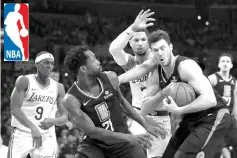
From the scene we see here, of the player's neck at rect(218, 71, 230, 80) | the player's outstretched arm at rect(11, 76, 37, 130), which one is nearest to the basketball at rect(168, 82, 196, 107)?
the player's outstretched arm at rect(11, 76, 37, 130)

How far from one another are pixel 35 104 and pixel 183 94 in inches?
108

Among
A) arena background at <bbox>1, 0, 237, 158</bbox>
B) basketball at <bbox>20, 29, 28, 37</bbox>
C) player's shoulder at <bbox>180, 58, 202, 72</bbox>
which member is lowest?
→ player's shoulder at <bbox>180, 58, 202, 72</bbox>

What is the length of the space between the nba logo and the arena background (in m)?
7.16

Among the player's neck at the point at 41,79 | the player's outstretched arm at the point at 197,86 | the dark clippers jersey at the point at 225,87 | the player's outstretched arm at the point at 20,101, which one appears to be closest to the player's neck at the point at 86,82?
the player's outstretched arm at the point at 197,86

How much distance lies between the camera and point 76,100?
5445 mm

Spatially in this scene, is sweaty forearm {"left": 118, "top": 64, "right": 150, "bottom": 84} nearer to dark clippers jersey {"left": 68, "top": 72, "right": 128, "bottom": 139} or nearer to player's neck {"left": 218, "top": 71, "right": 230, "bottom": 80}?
dark clippers jersey {"left": 68, "top": 72, "right": 128, "bottom": 139}

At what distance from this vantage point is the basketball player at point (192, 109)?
17.9ft

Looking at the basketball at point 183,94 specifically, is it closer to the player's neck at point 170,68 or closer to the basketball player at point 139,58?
the player's neck at point 170,68

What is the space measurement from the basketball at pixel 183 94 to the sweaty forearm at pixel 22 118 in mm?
2350

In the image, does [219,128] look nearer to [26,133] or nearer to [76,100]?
[76,100]

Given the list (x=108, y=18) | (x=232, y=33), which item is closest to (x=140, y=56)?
(x=108, y=18)

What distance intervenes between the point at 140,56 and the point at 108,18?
53.7ft

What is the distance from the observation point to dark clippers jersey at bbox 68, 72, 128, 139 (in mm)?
5469

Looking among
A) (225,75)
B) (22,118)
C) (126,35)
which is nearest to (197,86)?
(126,35)
